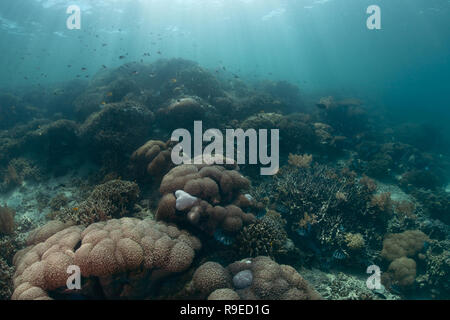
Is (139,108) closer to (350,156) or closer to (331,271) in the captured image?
(331,271)

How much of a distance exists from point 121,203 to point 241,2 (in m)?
45.7

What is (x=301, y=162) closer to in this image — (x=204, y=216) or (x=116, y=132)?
(x=204, y=216)

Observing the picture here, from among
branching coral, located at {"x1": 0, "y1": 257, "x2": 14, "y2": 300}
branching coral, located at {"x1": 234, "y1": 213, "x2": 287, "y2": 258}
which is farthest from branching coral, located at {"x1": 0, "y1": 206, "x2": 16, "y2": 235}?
branching coral, located at {"x1": 234, "y1": 213, "x2": 287, "y2": 258}

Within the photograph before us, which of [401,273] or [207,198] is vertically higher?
[207,198]

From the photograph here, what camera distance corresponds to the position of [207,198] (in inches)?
232

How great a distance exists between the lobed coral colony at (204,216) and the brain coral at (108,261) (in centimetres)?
2

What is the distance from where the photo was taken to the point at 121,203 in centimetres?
645

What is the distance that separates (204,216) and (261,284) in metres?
2.14

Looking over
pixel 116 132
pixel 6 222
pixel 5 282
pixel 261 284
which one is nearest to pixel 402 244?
pixel 261 284

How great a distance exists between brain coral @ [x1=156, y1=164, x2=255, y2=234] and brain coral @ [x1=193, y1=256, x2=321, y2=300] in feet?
4.02

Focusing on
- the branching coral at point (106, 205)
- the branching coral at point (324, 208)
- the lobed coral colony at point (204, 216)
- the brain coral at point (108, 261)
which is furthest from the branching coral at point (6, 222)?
the branching coral at point (324, 208)

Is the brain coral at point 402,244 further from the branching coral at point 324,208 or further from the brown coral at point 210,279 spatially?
the brown coral at point 210,279

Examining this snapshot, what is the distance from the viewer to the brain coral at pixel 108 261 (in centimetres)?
378

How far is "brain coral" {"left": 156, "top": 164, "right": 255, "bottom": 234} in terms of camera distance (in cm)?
547
